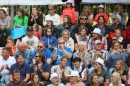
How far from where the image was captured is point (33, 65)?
707 inches

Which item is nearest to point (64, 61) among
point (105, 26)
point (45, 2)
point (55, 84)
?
point (55, 84)

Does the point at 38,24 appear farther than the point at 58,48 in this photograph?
Yes

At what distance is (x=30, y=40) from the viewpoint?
19.8 metres

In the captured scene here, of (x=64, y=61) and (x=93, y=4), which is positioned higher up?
(x=93, y=4)

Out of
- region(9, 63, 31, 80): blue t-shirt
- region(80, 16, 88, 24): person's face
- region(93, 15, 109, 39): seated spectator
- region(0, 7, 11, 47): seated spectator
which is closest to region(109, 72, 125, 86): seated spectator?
region(9, 63, 31, 80): blue t-shirt

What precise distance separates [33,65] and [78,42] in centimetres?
197

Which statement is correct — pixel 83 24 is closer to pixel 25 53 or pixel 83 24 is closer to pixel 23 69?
pixel 25 53

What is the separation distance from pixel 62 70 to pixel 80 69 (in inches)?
23.3

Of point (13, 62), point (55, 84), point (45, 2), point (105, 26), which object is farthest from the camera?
point (45, 2)

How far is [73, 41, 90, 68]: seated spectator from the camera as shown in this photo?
1833 cm

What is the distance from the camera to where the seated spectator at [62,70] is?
17578 millimetres

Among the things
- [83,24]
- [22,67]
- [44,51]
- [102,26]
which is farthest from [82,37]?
[22,67]

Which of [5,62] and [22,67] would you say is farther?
[5,62]

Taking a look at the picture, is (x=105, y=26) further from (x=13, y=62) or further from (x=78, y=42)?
(x=13, y=62)
